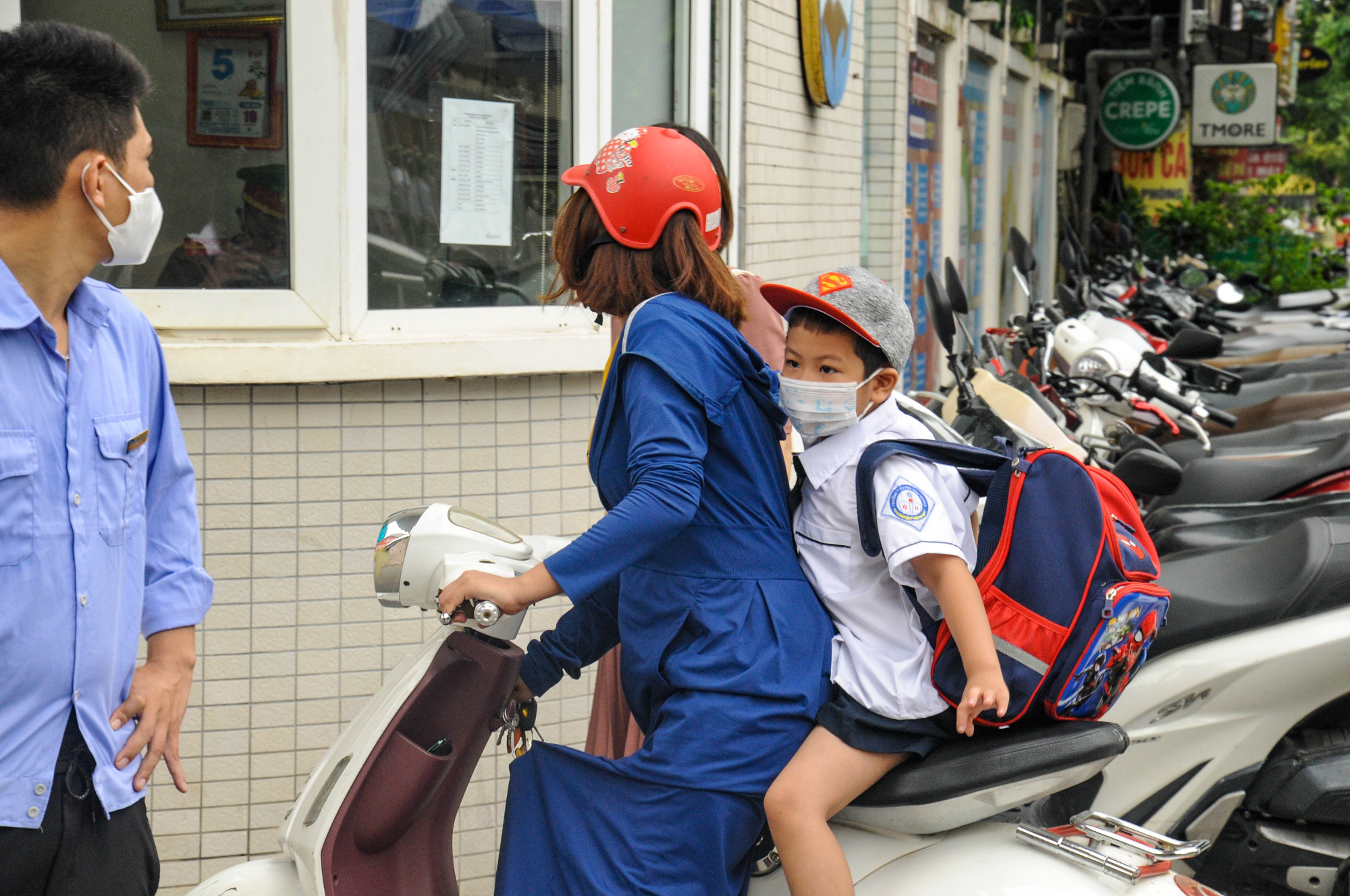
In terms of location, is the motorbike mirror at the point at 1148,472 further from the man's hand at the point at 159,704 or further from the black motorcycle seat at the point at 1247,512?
the man's hand at the point at 159,704

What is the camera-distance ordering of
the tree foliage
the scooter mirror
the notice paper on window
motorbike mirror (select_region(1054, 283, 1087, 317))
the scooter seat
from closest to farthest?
the scooter seat, the notice paper on window, motorbike mirror (select_region(1054, 283, 1087, 317)), the scooter mirror, the tree foliage

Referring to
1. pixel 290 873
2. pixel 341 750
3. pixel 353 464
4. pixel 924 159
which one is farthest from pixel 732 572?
pixel 924 159

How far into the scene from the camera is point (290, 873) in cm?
228

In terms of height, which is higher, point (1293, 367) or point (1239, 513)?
point (1293, 367)

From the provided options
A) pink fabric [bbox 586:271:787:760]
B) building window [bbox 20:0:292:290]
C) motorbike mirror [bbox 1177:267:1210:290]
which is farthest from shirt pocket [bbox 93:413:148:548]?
motorbike mirror [bbox 1177:267:1210:290]

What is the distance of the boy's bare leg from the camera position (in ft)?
6.69

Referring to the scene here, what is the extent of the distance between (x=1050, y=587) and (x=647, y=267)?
86 centimetres

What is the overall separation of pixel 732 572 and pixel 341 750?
0.74 metres

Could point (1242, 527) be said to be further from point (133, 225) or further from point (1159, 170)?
point (1159, 170)

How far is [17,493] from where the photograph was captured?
1.87m

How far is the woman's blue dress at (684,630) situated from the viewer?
2076 millimetres

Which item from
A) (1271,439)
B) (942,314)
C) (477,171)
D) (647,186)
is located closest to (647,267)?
(647,186)

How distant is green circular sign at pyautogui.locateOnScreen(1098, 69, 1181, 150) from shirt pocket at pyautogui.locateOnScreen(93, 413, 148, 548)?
1588 cm

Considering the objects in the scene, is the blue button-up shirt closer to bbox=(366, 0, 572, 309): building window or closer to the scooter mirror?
bbox=(366, 0, 572, 309): building window
